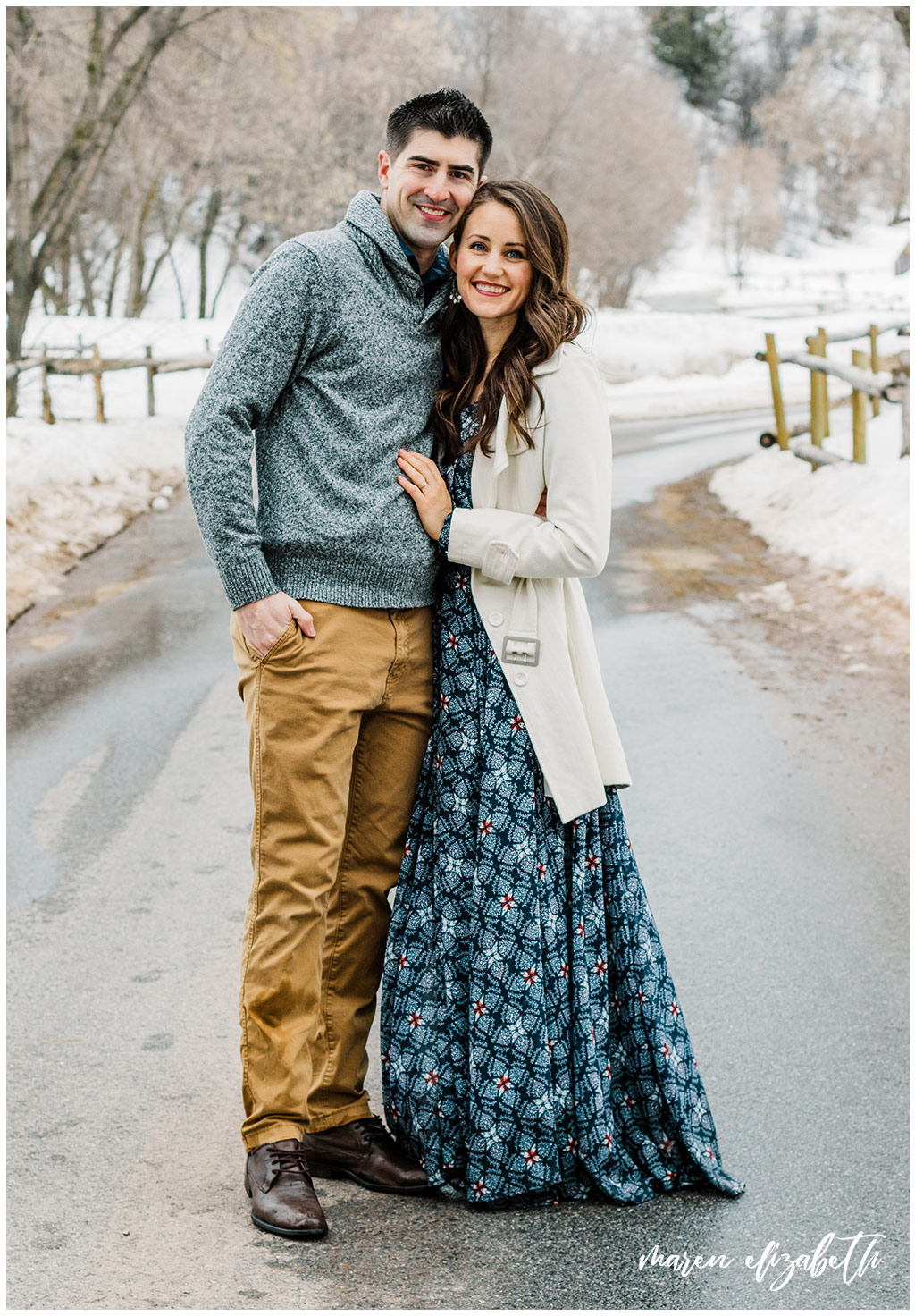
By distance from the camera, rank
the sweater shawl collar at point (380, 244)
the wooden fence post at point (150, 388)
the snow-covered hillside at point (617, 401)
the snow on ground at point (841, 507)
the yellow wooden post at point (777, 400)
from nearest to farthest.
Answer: the sweater shawl collar at point (380, 244) → the snow on ground at point (841, 507) → the snow-covered hillside at point (617, 401) → the yellow wooden post at point (777, 400) → the wooden fence post at point (150, 388)

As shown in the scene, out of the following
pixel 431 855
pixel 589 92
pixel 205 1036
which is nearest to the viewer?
pixel 431 855

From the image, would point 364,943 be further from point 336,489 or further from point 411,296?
point 411,296

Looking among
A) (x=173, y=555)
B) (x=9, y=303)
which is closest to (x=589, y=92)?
(x=9, y=303)

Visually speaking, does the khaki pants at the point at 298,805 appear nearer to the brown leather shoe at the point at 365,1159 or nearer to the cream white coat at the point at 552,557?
the brown leather shoe at the point at 365,1159

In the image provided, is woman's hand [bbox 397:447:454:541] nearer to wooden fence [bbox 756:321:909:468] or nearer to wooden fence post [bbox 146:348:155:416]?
wooden fence [bbox 756:321:909:468]

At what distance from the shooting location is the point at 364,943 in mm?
3084

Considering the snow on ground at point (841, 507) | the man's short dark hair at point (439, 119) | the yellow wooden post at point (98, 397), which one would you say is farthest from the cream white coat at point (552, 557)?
the yellow wooden post at point (98, 397)

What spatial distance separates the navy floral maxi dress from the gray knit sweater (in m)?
0.18

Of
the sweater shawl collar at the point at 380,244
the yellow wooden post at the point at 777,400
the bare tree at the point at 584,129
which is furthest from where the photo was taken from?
the bare tree at the point at 584,129

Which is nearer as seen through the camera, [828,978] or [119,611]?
[828,978]

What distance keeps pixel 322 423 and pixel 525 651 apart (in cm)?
65

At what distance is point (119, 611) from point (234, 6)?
11.6 m

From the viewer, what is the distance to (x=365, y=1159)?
9.74 ft

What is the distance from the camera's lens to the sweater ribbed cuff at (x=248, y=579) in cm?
274
